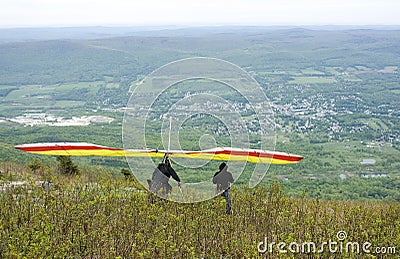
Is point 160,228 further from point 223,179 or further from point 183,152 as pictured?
point 223,179

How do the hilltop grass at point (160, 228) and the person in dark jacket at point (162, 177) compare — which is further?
the person in dark jacket at point (162, 177)

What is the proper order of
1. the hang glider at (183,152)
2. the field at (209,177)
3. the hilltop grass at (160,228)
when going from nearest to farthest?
the hilltop grass at (160,228) → the field at (209,177) → the hang glider at (183,152)

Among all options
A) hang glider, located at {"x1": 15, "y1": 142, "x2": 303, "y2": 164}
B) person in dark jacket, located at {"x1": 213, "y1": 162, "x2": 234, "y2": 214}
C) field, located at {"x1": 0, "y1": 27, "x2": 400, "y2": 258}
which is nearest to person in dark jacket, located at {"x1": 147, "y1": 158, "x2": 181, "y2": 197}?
hang glider, located at {"x1": 15, "y1": 142, "x2": 303, "y2": 164}

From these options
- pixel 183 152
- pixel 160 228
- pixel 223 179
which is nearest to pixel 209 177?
pixel 223 179

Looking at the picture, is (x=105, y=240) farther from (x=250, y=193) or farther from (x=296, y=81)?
(x=296, y=81)

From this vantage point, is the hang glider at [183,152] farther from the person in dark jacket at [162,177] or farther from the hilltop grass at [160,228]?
the hilltop grass at [160,228]

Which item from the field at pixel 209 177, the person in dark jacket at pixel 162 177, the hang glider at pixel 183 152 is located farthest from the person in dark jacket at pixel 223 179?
the person in dark jacket at pixel 162 177

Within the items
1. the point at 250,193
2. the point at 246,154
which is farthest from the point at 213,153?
the point at 250,193
